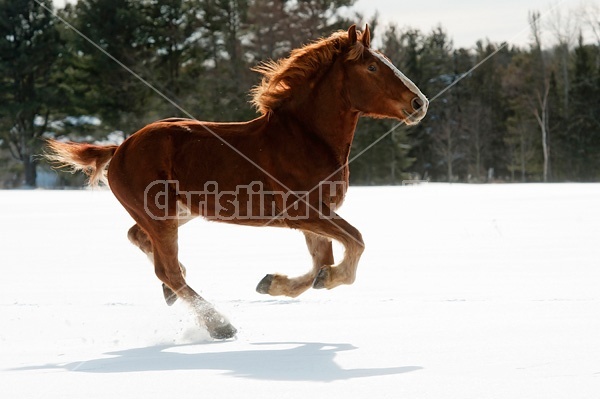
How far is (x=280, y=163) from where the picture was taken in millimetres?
6395

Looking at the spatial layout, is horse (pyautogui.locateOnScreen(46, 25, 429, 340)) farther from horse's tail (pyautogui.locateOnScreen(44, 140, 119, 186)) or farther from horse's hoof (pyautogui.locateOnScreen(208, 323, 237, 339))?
horse's tail (pyautogui.locateOnScreen(44, 140, 119, 186))

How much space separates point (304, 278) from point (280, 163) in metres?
0.90

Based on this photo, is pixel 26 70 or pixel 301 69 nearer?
pixel 301 69

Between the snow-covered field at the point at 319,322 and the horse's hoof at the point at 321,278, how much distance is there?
33 centimetres

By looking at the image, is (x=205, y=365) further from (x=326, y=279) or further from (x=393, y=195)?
(x=393, y=195)

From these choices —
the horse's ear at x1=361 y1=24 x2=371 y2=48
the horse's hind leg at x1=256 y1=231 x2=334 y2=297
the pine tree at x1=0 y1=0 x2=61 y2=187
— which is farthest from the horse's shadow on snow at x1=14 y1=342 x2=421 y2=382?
the pine tree at x1=0 y1=0 x2=61 y2=187

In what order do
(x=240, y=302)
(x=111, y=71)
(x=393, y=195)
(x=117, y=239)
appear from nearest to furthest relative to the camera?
(x=240, y=302) → (x=117, y=239) → (x=393, y=195) → (x=111, y=71)

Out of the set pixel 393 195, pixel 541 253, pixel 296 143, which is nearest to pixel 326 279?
pixel 296 143

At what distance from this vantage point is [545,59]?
49969 mm

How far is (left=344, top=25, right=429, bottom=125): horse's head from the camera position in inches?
256

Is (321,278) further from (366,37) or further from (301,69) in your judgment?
(366,37)

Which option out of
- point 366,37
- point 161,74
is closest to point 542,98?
point 161,74

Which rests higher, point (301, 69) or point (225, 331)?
point (301, 69)

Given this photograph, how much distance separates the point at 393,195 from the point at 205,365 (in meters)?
21.3
